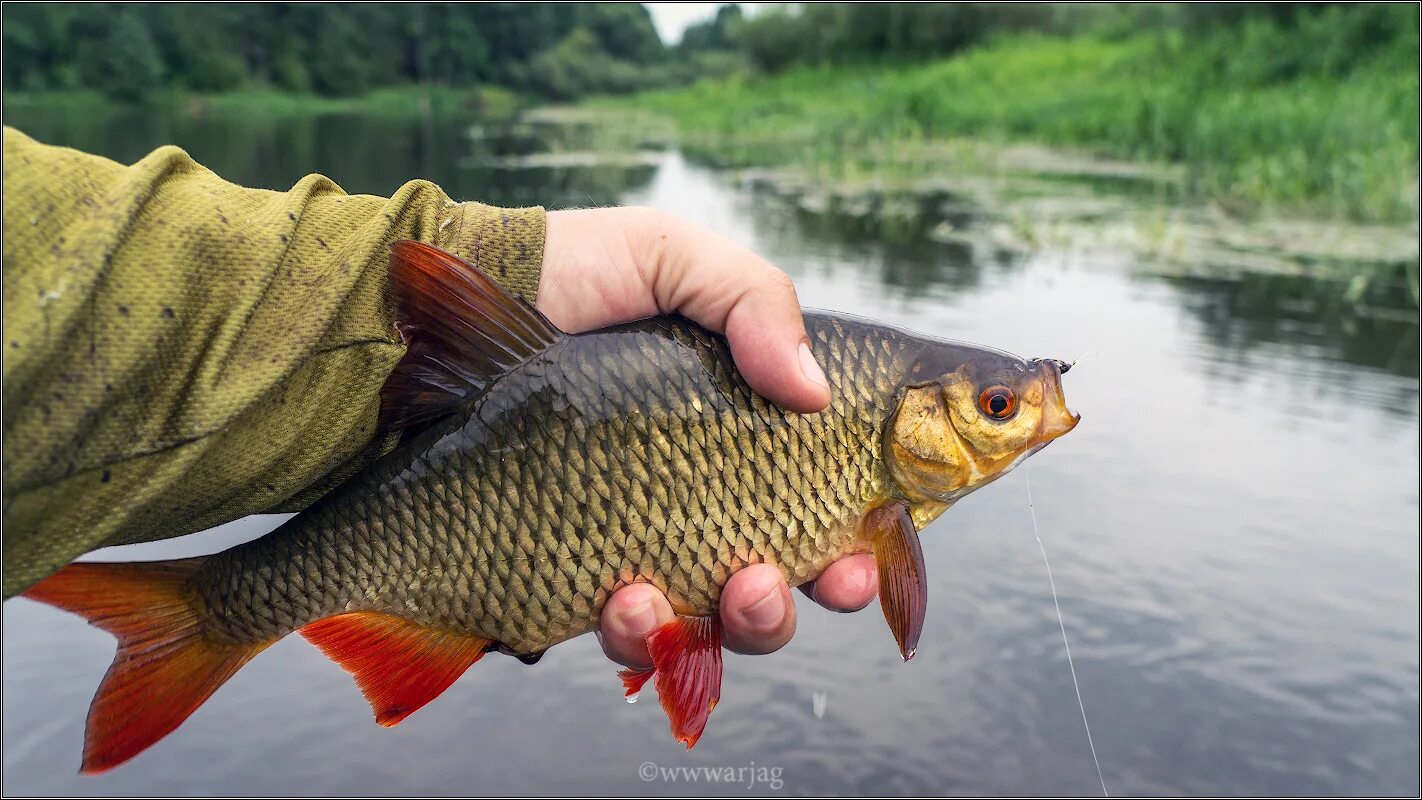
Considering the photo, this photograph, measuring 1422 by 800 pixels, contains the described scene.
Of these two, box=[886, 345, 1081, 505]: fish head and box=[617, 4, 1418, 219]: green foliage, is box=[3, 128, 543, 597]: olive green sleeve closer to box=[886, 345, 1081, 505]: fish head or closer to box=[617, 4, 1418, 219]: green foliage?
box=[886, 345, 1081, 505]: fish head

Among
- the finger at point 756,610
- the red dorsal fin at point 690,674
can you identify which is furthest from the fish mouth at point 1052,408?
the red dorsal fin at point 690,674

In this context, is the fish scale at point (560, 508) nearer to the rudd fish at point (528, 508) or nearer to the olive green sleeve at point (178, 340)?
the rudd fish at point (528, 508)

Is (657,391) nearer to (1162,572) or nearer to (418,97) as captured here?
(1162,572)

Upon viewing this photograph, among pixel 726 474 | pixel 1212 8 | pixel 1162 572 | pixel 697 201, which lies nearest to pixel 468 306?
pixel 726 474

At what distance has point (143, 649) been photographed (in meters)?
1.69

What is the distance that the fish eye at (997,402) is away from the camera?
1874 millimetres

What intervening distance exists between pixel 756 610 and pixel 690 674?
0.60 ft

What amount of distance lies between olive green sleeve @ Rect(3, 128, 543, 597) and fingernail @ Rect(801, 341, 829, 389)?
0.60m

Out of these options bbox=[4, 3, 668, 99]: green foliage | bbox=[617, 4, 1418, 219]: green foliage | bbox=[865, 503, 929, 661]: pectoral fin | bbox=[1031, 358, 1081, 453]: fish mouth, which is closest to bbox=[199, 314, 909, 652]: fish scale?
bbox=[865, 503, 929, 661]: pectoral fin

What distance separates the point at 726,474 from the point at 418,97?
157 ft

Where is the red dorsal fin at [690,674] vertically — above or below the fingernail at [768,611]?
below

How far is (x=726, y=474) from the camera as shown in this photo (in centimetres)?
176

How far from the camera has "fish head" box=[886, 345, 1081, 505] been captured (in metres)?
1.85

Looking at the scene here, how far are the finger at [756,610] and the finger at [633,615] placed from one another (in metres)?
0.10
